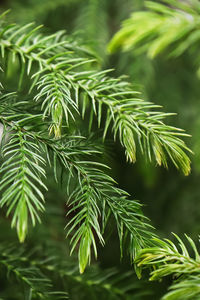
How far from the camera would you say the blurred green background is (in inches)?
56.9

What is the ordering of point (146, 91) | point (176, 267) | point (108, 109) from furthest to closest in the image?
point (146, 91) → point (108, 109) → point (176, 267)

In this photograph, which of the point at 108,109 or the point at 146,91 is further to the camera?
the point at 146,91

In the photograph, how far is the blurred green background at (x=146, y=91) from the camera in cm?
144

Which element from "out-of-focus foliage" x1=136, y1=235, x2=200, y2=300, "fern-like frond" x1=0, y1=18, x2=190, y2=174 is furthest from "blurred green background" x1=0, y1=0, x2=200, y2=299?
"out-of-focus foliage" x1=136, y1=235, x2=200, y2=300

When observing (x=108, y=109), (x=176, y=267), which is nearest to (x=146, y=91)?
(x=108, y=109)

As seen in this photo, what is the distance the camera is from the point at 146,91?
144 centimetres

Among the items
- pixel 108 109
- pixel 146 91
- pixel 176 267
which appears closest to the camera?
pixel 176 267

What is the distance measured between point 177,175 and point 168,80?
1.72 ft

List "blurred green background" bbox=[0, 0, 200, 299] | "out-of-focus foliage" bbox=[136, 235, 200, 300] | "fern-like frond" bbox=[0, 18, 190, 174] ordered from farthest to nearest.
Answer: "blurred green background" bbox=[0, 0, 200, 299], "fern-like frond" bbox=[0, 18, 190, 174], "out-of-focus foliage" bbox=[136, 235, 200, 300]

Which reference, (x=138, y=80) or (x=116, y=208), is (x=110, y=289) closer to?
(x=116, y=208)

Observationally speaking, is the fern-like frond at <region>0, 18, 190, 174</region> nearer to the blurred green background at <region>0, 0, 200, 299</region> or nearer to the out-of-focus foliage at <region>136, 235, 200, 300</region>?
the out-of-focus foliage at <region>136, 235, 200, 300</region>

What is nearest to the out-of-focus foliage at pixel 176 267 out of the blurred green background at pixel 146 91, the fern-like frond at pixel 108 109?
the fern-like frond at pixel 108 109

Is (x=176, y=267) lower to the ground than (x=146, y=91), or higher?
lower

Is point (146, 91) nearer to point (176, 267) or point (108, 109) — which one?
point (108, 109)
